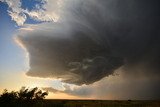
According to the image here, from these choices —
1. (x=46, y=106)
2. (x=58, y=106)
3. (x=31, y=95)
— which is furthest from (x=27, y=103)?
(x=58, y=106)

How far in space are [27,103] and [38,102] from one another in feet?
9.79

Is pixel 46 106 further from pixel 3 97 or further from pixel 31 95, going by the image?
pixel 3 97

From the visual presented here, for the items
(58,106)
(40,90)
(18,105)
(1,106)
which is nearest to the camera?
(1,106)

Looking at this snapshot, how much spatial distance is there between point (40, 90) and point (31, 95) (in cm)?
259

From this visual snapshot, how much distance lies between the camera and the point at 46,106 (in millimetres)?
61312

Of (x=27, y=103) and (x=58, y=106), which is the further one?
(x=58, y=106)

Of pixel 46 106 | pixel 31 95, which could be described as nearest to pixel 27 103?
pixel 31 95

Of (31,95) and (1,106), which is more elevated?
(31,95)

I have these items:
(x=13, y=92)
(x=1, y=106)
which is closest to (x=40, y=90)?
(x=13, y=92)

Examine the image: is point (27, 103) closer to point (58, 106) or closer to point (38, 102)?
point (38, 102)

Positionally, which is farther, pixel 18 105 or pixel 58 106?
pixel 58 106

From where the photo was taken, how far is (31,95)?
57.3m

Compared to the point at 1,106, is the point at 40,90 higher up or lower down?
higher up

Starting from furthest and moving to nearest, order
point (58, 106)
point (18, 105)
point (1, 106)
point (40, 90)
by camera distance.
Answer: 1. point (58, 106)
2. point (40, 90)
3. point (18, 105)
4. point (1, 106)
